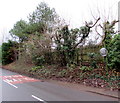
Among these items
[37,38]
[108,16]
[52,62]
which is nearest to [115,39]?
[108,16]

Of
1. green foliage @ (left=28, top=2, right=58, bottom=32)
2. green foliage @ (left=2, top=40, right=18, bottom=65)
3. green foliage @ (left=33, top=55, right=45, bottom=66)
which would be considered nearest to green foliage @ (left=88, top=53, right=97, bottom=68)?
green foliage @ (left=33, top=55, right=45, bottom=66)

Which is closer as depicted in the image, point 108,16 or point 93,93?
point 93,93

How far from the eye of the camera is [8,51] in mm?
22453

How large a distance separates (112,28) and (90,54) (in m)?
2.69

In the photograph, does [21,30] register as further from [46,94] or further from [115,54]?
[46,94]

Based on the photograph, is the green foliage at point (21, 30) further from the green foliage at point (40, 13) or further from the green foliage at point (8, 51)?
the green foliage at point (8, 51)

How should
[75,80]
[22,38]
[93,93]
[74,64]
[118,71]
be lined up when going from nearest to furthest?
[93,93], [118,71], [75,80], [74,64], [22,38]

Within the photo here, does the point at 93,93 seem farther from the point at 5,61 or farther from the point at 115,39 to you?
the point at 5,61

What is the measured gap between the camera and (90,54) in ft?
32.9

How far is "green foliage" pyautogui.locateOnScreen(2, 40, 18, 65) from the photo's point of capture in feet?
73.6

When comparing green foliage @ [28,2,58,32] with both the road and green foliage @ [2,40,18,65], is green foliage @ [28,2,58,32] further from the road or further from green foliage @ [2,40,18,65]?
the road

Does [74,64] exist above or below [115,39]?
below

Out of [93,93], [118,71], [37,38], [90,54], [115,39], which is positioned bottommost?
[93,93]

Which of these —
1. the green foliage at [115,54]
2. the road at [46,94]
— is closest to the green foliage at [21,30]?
the road at [46,94]
